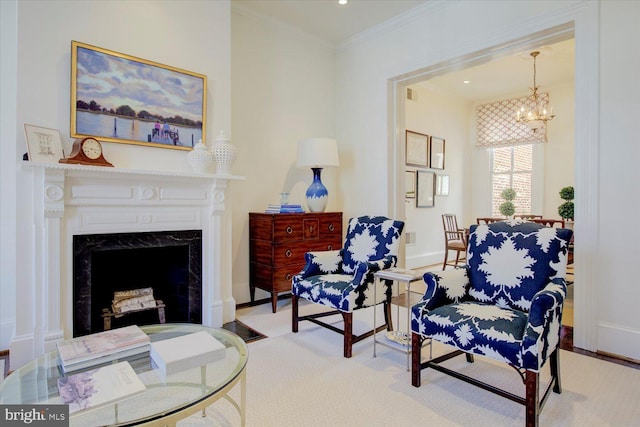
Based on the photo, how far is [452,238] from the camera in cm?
579

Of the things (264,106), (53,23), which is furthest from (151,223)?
(264,106)

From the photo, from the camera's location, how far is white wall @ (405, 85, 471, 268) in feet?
18.6

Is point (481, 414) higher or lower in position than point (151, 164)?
lower

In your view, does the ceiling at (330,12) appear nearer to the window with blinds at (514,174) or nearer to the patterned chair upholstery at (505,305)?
the patterned chair upholstery at (505,305)

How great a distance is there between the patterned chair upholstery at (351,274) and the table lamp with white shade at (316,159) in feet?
2.74

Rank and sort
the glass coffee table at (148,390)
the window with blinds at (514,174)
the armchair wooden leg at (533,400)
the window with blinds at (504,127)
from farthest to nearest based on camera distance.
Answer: the window with blinds at (514,174), the window with blinds at (504,127), the armchair wooden leg at (533,400), the glass coffee table at (148,390)

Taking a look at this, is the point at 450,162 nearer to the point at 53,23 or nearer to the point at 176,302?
the point at 176,302

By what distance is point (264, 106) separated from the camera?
3889 millimetres

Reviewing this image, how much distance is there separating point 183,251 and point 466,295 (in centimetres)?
225

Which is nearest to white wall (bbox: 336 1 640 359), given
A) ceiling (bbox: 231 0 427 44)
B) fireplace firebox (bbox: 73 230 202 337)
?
ceiling (bbox: 231 0 427 44)

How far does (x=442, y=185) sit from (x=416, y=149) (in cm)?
100

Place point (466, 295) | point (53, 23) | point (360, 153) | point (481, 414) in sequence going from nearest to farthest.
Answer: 1. point (481, 414)
2. point (466, 295)
3. point (53, 23)
4. point (360, 153)

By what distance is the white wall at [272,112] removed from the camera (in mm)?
3697

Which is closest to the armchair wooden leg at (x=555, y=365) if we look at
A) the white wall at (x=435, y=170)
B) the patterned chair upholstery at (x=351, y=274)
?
the patterned chair upholstery at (x=351, y=274)
